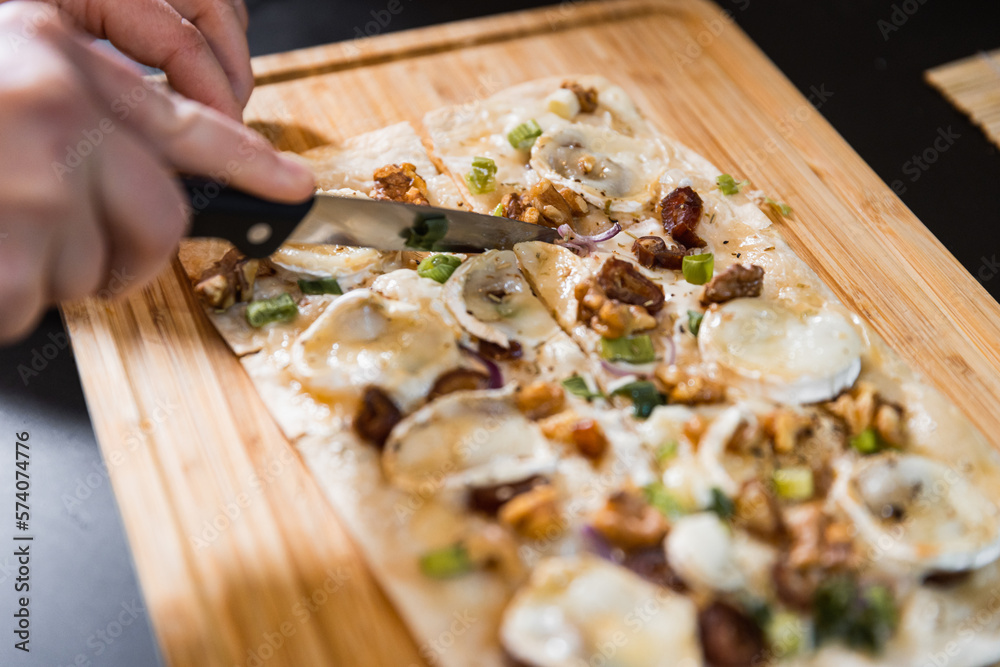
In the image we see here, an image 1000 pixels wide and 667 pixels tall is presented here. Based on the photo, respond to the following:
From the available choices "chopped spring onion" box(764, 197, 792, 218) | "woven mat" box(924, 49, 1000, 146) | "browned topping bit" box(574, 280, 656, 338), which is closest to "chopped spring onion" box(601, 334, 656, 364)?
"browned topping bit" box(574, 280, 656, 338)

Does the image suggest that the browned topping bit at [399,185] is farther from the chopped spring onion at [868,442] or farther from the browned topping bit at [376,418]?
the chopped spring onion at [868,442]

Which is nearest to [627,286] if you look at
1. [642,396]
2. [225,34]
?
[642,396]

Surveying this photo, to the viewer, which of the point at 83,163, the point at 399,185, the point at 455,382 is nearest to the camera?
the point at 83,163

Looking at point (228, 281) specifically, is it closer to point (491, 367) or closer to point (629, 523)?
point (491, 367)

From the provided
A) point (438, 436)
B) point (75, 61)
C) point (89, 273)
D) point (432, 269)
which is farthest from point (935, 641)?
point (75, 61)

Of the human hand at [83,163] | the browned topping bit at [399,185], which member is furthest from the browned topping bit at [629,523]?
the browned topping bit at [399,185]

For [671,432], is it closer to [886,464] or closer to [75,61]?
[886,464]
